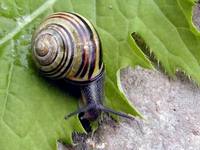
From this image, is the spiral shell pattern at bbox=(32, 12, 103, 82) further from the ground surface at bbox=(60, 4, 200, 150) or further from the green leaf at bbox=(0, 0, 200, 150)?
the ground surface at bbox=(60, 4, 200, 150)

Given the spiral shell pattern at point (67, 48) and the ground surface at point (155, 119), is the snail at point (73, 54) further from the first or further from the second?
the ground surface at point (155, 119)

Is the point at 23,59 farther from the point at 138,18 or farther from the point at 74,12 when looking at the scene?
the point at 138,18

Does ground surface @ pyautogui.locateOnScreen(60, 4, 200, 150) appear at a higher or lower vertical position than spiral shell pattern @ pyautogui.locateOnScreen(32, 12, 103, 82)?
lower

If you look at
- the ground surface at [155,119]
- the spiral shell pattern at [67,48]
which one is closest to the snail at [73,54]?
the spiral shell pattern at [67,48]

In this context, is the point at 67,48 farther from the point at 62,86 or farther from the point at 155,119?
the point at 155,119

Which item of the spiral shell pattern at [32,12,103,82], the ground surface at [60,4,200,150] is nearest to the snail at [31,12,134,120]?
→ the spiral shell pattern at [32,12,103,82]

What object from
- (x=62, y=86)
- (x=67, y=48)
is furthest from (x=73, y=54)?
(x=62, y=86)

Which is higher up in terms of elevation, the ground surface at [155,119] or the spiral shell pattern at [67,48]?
the spiral shell pattern at [67,48]
